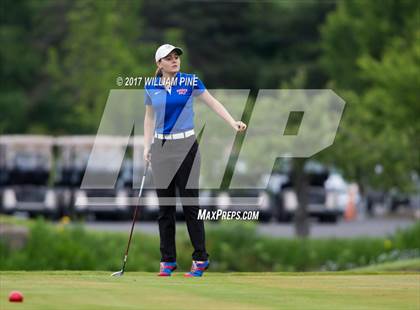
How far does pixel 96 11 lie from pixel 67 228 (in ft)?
105

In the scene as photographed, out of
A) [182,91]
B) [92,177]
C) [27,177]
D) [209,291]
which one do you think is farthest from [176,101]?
[27,177]

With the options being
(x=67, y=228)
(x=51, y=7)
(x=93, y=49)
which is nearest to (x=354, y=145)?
(x=67, y=228)

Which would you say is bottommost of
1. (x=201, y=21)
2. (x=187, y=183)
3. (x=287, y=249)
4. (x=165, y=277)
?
(x=201, y=21)

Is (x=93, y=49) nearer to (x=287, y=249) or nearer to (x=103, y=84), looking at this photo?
(x=103, y=84)

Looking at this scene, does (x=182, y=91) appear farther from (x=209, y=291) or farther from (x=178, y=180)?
(x=209, y=291)

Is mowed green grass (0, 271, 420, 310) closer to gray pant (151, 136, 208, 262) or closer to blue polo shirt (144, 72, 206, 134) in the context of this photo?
gray pant (151, 136, 208, 262)

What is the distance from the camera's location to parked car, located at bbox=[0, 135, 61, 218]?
47406mm

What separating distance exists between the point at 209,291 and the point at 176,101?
210cm

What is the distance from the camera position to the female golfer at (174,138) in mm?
13203

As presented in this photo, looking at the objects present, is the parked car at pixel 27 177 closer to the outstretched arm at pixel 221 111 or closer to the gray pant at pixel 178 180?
the gray pant at pixel 178 180

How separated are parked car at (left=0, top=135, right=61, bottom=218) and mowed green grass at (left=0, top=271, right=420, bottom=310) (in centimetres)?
3354

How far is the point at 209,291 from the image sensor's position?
1183 centimetres

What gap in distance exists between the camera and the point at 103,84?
6009 centimetres

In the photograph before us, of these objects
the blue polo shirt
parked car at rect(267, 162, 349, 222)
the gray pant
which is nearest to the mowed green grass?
the gray pant
